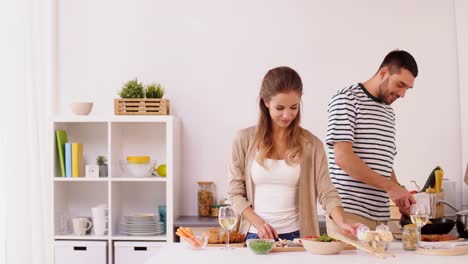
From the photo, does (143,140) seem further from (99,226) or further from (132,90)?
(99,226)

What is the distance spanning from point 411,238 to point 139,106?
7.92 feet

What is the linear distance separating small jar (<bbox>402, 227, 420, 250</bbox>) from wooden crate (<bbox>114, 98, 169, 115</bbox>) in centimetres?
227

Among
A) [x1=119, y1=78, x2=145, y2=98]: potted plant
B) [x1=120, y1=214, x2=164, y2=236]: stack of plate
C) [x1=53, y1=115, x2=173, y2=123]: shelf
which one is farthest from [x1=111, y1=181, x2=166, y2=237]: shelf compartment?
[x1=119, y1=78, x2=145, y2=98]: potted plant

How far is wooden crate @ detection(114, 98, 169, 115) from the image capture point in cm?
485

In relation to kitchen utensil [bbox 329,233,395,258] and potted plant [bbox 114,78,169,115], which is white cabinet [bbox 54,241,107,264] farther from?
kitchen utensil [bbox 329,233,395,258]

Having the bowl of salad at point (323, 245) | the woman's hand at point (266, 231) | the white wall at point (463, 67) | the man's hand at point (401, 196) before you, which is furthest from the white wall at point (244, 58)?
the bowl of salad at point (323, 245)

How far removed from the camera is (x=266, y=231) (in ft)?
10.3

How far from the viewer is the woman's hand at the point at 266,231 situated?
10.3 feet

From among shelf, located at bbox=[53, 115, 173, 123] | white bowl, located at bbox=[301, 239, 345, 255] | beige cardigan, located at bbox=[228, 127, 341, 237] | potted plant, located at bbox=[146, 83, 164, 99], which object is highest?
potted plant, located at bbox=[146, 83, 164, 99]

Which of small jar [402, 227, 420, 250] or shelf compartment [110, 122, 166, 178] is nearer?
small jar [402, 227, 420, 250]

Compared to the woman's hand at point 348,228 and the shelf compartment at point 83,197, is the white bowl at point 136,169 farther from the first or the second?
the woman's hand at point 348,228

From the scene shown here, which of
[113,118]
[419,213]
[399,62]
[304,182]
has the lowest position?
[419,213]

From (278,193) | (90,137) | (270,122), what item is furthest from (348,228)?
(90,137)

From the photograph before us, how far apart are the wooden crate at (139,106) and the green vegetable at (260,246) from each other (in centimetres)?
210
